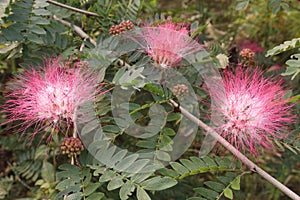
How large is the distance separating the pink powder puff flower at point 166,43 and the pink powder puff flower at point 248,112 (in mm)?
267

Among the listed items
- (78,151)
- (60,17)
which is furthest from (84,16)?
(78,151)

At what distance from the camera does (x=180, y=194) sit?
242 cm

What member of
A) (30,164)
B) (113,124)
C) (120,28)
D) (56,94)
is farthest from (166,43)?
(30,164)

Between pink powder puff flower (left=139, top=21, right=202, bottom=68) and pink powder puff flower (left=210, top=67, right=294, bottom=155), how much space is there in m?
0.27

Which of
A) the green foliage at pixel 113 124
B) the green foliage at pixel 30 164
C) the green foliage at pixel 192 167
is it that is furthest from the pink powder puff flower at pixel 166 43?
the green foliage at pixel 30 164

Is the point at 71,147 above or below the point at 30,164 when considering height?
above

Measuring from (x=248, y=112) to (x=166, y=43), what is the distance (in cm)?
51

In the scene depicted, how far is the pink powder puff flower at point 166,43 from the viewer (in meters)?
1.99

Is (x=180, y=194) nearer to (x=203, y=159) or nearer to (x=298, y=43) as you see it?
(x=203, y=159)

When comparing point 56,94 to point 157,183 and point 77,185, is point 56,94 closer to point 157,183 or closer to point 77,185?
point 77,185

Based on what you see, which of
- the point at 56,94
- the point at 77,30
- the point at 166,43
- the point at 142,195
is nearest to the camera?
the point at 142,195

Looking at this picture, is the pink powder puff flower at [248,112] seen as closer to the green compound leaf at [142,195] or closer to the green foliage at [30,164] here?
the green compound leaf at [142,195]

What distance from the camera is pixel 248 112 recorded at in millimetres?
1814

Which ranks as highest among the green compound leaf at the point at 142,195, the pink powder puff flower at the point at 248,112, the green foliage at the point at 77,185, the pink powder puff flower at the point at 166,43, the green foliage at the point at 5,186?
the pink powder puff flower at the point at 166,43
